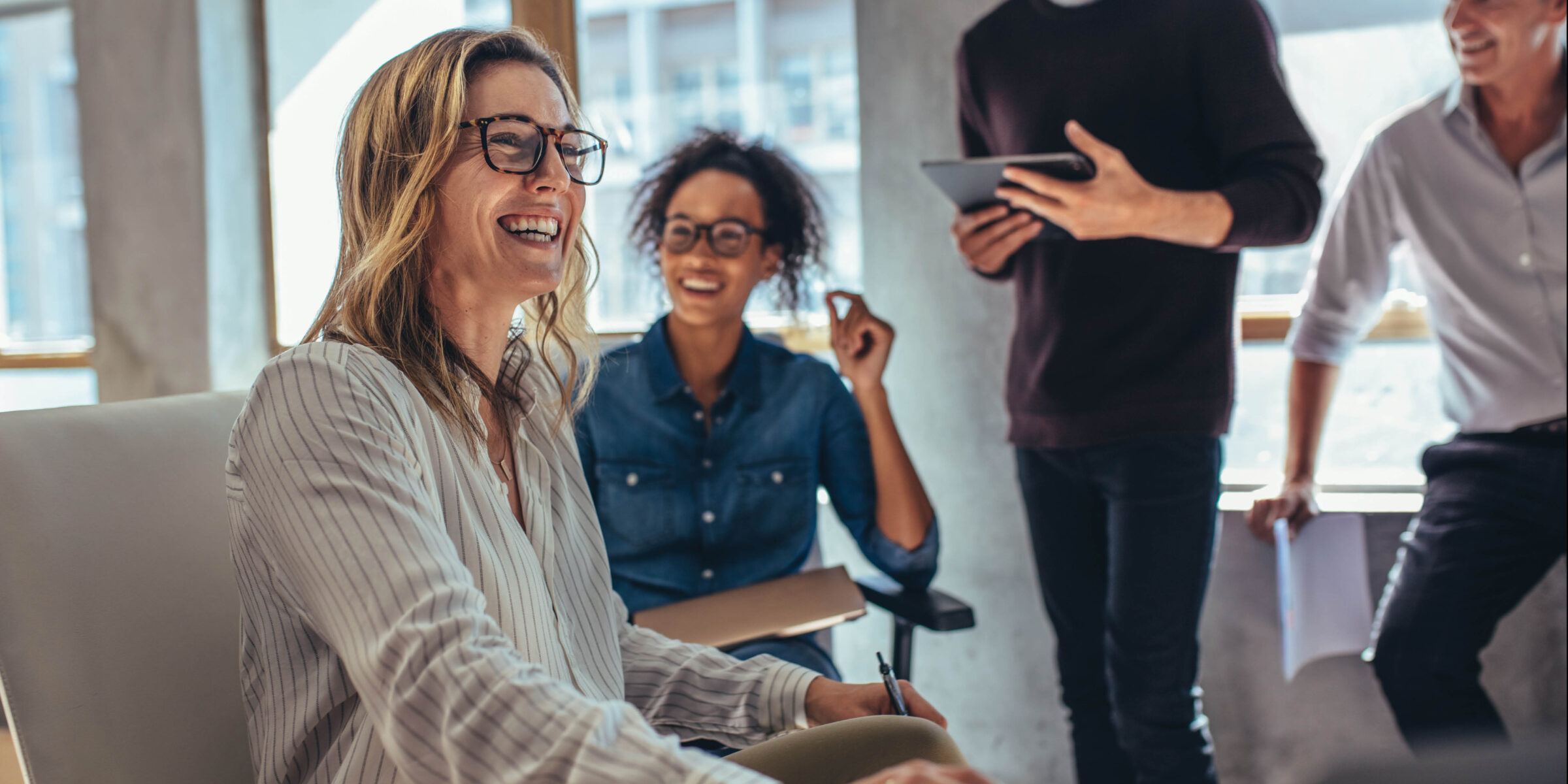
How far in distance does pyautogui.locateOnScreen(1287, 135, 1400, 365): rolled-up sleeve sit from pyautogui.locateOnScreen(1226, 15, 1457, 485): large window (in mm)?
160

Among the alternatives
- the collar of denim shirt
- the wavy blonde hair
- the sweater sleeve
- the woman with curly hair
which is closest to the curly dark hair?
the woman with curly hair

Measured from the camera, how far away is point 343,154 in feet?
3.43

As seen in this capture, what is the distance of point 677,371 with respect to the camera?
185cm

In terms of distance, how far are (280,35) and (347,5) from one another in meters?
0.23

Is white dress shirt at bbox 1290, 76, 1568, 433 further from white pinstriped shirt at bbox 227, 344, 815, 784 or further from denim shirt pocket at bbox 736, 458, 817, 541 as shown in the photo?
white pinstriped shirt at bbox 227, 344, 815, 784

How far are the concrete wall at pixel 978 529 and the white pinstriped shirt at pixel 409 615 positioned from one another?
1.32m

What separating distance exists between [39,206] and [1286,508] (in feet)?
13.8

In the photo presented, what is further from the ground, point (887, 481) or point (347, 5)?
point (347, 5)

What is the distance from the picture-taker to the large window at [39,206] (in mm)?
3445

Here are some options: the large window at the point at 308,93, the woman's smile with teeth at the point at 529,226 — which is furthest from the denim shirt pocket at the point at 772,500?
the large window at the point at 308,93

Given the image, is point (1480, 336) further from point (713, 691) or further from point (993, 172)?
point (713, 691)

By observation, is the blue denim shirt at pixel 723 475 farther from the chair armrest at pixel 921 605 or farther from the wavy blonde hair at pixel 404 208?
the wavy blonde hair at pixel 404 208

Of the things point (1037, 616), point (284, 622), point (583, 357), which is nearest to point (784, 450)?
point (583, 357)

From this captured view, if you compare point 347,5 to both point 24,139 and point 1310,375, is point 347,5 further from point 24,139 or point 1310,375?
point 1310,375
